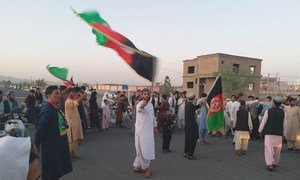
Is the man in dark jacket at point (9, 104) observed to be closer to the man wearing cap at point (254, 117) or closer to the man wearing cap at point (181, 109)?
the man wearing cap at point (181, 109)

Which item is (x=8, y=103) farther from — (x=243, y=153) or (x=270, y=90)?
(x=270, y=90)

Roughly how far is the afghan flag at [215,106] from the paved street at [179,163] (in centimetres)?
75

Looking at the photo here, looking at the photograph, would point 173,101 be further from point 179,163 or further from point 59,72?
point 179,163

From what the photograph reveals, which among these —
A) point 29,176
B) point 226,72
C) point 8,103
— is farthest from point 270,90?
point 29,176

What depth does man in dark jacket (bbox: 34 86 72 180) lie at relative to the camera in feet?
14.8

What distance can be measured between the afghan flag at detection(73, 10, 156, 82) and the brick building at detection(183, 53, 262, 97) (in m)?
52.0

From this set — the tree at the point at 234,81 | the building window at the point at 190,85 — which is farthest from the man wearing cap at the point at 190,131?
the building window at the point at 190,85

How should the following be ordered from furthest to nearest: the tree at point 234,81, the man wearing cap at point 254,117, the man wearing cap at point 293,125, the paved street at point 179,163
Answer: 1. the tree at point 234,81
2. the man wearing cap at point 254,117
3. the man wearing cap at point 293,125
4. the paved street at point 179,163

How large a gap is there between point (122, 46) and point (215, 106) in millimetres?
6368

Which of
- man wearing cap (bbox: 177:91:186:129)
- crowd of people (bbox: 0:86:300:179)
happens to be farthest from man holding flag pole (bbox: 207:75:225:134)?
man wearing cap (bbox: 177:91:186:129)

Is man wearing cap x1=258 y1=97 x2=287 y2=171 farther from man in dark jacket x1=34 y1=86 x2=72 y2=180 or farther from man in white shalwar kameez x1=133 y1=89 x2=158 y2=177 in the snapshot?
man in dark jacket x1=34 y1=86 x2=72 y2=180

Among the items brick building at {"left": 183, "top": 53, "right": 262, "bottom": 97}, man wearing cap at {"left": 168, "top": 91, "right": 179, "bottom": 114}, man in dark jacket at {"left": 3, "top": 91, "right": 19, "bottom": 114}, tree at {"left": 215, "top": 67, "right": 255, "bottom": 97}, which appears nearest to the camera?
man in dark jacket at {"left": 3, "top": 91, "right": 19, "bottom": 114}

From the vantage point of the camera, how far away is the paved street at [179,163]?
6.70 metres

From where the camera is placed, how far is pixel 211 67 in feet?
191
